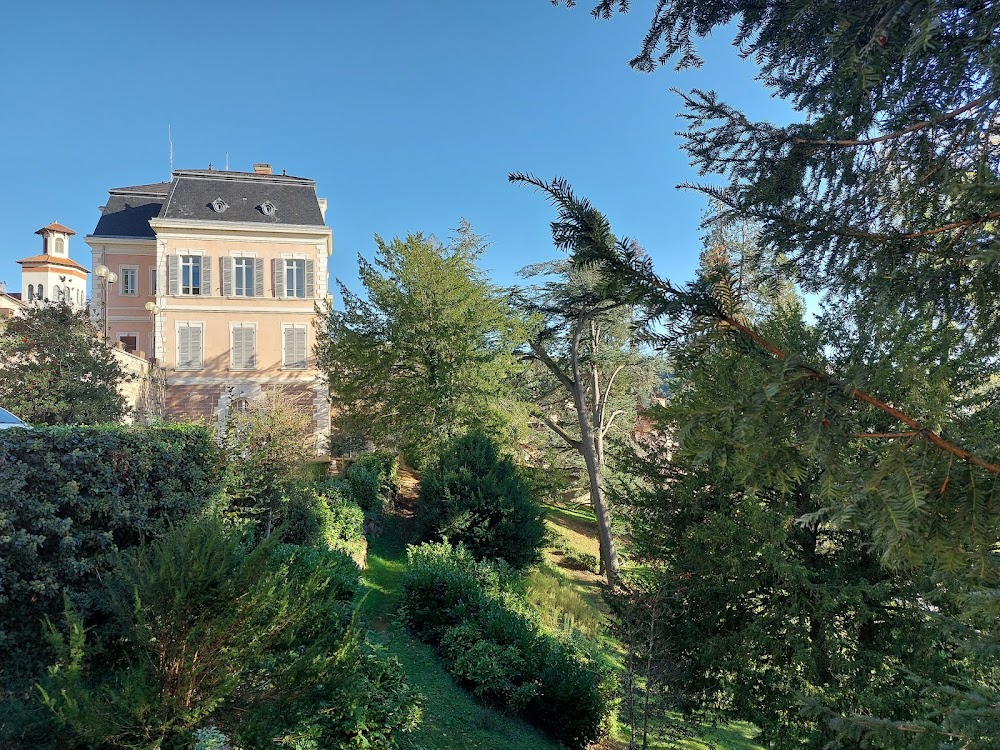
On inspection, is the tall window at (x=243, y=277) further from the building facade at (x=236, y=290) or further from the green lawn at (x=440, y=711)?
the green lawn at (x=440, y=711)

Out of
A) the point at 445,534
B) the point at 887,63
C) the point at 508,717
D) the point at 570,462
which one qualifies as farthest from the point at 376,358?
the point at 887,63

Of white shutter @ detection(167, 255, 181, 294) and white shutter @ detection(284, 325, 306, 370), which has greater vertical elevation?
white shutter @ detection(167, 255, 181, 294)

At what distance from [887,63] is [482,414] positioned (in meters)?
14.2

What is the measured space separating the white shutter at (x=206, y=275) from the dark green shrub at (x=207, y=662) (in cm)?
2300

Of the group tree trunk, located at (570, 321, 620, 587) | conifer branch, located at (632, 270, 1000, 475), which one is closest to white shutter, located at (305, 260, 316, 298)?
tree trunk, located at (570, 321, 620, 587)

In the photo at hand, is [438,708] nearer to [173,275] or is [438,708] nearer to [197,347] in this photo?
[197,347]

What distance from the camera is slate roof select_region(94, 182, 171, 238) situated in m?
27.4

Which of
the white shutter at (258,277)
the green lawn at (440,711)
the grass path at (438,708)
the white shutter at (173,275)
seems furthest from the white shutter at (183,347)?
the green lawn at (440,711)

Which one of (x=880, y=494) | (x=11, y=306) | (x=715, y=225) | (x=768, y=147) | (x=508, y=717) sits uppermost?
(x=11, y=306)

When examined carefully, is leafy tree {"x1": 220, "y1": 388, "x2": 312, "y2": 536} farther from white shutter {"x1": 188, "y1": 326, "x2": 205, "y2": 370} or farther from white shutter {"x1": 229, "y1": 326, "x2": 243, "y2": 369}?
white shutter {"x1": 188, "y1": 326, "x2": 205, "y2": 370}

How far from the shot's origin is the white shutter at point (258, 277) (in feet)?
83.3

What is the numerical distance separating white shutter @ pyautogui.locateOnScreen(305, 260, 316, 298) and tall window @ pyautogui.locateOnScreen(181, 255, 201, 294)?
4.49 m

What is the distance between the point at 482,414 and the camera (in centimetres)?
1673

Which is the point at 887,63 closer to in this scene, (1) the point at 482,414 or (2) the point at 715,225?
(2) the point at 715,225
